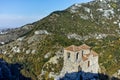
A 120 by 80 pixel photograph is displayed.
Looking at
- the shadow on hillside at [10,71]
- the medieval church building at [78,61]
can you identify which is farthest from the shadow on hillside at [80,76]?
the shadow on hillside at [10,71]

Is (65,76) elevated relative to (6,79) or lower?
elevated

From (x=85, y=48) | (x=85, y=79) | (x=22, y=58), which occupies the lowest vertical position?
(x=22, y=58)

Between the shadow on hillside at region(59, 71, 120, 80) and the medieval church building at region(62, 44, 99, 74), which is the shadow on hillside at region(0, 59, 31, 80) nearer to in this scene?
the shadow on hillside at region(59, 71, 120, 80)

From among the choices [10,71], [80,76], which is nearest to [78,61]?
[80,76]

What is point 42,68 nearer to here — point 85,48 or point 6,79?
point 6,79

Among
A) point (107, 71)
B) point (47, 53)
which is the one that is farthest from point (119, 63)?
point (47, 53)

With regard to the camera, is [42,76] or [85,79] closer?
[85,79]

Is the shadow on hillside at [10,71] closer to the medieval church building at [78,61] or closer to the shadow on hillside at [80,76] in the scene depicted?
the shadow on hillside at [80,76]

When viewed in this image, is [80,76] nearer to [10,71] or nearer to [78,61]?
[78,61]
